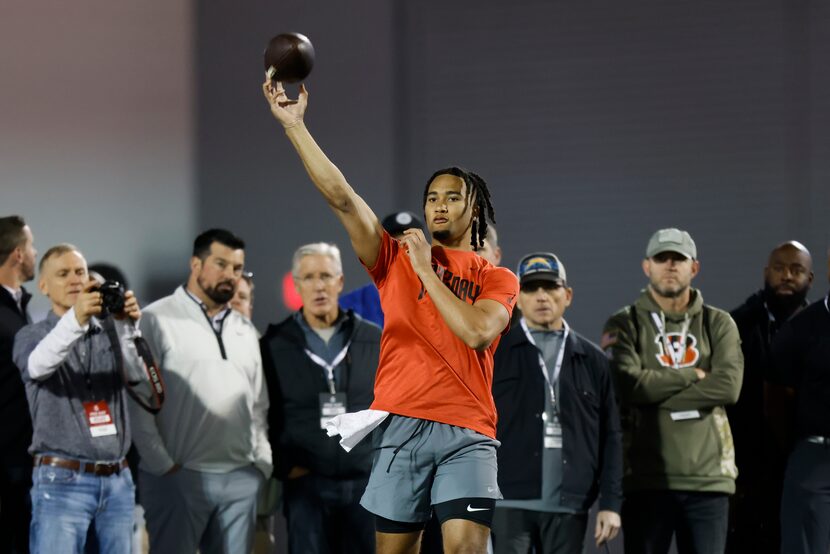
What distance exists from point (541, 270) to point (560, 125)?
7.79ft

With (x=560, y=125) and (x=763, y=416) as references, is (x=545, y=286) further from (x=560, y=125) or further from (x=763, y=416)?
(x=560, y=125)

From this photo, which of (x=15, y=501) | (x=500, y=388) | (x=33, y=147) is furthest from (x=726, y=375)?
(x=33, y=147)

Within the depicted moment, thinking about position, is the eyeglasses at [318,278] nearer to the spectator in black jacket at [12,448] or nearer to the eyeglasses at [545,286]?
the eyeglasses at [545,286]

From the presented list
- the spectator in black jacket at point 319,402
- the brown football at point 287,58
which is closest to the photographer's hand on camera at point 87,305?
the spectator in black jacket at point 319,402

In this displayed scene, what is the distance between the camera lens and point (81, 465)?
3928mm

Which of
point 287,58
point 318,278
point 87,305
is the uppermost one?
point 287,58

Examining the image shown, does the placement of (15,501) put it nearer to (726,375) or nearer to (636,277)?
(726,375)

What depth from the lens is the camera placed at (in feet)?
12.6

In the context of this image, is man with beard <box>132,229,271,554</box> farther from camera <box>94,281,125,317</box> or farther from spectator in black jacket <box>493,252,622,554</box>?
spectator in black jacket <box>493,252,622,554</box>

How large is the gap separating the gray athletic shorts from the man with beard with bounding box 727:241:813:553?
7.88 feet

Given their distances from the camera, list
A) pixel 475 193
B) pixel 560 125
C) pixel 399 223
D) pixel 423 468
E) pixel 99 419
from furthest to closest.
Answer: pixel 560 125 < pixel 399 223 < pixel 99 419 < pixel 475 193 < pixel 423 468

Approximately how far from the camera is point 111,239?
663cm

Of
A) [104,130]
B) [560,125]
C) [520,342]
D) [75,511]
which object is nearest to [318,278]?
[520,342]

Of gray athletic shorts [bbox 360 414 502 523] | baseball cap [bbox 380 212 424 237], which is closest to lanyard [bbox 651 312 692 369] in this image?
baseball cap [bbox 380 212 424 237]
